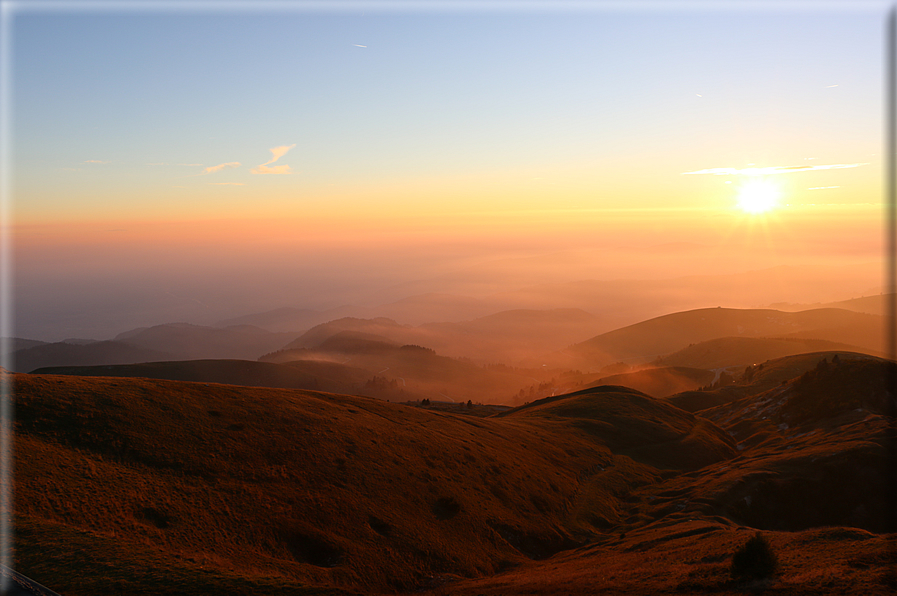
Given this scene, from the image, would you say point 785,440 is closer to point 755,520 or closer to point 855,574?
point 755,520

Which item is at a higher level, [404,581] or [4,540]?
[4,540]

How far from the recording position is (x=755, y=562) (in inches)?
1427

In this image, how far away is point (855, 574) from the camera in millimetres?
33125

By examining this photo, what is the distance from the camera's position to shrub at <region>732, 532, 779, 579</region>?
117 feet

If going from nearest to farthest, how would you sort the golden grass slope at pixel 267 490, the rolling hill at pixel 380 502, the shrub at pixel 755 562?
the shrub at pixel 755 562
the rolling hill at pixel 380 502
the golden grass slope at pixel 267 490

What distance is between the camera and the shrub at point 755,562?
3566 centimetres

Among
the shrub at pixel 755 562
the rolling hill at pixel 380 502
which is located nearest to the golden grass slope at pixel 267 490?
the rolling hill at pixel 380 502

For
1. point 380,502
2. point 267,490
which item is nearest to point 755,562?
point 380,502

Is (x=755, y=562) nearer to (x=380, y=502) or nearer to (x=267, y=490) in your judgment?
(x=380, y=502)

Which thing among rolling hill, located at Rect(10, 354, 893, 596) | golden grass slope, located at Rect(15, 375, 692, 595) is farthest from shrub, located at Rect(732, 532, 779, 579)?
golden grass slope, located at Rect(15, 375, 692, 595)

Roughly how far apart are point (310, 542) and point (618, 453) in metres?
80.8

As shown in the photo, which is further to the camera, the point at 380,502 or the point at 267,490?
the point at 380,502

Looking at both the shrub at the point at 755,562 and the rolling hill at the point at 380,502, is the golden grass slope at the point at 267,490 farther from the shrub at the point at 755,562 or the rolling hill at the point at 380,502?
the shrub at the point at 755,562

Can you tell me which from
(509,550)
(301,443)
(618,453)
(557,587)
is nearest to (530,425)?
(618,453)
